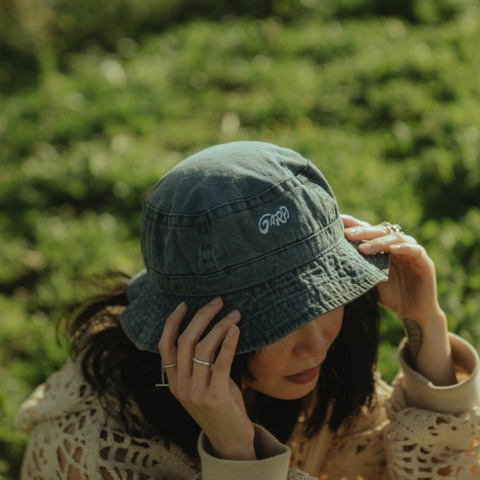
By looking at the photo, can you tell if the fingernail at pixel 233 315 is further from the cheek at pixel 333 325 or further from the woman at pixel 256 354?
the cheek at pixel 333 325

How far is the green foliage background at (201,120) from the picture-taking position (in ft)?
11.2

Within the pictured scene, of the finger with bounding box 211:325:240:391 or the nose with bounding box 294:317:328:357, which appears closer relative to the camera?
the finger with bounding box 211:325:240:391

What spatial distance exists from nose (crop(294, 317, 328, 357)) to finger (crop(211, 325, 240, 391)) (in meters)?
0.24

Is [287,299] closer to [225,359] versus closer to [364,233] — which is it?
[225,359]

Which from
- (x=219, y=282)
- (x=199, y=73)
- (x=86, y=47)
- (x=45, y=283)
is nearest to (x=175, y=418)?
(x=219, y=282)

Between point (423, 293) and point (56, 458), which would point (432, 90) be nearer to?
point (423, 293)

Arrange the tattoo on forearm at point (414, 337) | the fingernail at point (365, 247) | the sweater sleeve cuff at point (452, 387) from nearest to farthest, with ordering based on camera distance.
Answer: the fingernail at point (365, 247)
the sweater sleeve cuff at point (452, 387)
the tattoo on forearm at point (414, 337)

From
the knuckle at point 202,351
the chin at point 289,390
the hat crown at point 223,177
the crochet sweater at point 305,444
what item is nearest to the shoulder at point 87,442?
the crochet sweater at point 305,444

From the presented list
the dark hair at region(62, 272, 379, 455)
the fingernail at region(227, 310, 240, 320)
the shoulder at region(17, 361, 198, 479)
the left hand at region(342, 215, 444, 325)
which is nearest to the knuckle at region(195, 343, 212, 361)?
the fingernail at region(227, 310, 240, 320)

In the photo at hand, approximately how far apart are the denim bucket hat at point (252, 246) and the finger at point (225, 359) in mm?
35

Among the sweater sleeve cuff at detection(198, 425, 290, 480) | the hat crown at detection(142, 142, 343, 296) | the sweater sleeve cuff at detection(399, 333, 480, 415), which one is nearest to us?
→ the hat crown at detection(142, 142, 343, 296)

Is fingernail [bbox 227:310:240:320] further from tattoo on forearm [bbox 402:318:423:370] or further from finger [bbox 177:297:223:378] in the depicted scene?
tattoo on forearm [bbox 402:318:423:370]

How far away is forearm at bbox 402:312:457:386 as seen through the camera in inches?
79.4

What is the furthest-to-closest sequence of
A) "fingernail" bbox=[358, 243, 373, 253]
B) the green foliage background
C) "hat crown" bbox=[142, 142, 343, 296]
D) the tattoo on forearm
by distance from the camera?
the green foliage background → the tattoo on forearm → "fingernail" bbox=[358, 243, 373, 253] → "hat crown" bbox=[142, 142, 343, 296]
